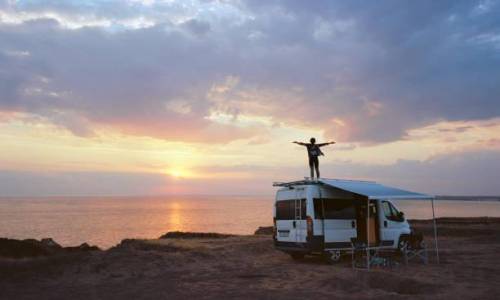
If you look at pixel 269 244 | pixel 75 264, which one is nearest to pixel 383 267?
pixel 269 244

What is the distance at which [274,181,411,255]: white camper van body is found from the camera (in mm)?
14438

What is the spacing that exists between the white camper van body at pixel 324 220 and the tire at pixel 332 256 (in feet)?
0.41

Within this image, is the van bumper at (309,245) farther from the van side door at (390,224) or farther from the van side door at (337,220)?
the van side door at (390,224)

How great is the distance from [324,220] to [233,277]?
3572mm

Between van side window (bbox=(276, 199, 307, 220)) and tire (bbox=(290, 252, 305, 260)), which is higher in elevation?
van side window (bbox=(276, 199, 307, 220))

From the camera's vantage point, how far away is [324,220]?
14539mm

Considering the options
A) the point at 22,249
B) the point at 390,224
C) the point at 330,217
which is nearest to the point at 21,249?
the point at 22,249

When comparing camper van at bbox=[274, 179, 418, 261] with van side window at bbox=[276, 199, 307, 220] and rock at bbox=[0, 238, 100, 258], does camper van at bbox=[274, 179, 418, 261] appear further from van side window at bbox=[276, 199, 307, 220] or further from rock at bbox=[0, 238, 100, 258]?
rock at bbox=[0, 238, 100, 258]

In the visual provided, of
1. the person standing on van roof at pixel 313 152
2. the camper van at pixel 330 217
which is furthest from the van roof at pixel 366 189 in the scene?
the person standing on van roof at pixel 313 152

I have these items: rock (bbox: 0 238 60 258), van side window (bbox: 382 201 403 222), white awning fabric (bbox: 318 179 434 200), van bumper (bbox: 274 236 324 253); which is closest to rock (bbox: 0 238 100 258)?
rock (bbox: 0 238 60 258)

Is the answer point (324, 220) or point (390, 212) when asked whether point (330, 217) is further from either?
point (390, 212)

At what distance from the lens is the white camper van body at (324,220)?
47.4 feet

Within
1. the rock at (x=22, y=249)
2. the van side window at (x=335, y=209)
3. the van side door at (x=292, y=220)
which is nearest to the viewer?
the van side window at (x=335, y=209)

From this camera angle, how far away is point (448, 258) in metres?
15.9
